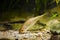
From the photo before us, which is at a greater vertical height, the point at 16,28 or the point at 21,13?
the point at 21,13

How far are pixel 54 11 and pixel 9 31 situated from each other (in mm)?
825

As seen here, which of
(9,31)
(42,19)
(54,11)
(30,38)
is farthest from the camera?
(54,11)

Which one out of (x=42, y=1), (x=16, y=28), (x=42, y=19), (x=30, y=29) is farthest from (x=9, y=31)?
(x=42, y=1)

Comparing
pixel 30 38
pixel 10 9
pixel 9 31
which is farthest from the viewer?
pixel 10 9

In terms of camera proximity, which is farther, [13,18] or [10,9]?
[10,9]

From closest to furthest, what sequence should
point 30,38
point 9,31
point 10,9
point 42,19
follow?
1. point 30,38
2. point 9,31
3. point 42,19
4. point 10,9

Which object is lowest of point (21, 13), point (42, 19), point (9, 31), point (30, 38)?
point (30, 38)

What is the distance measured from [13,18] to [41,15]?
428mm

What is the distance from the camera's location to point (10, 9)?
2.73 metres

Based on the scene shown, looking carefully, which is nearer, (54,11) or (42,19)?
(42,19)

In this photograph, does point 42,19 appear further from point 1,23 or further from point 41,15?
point 1,23

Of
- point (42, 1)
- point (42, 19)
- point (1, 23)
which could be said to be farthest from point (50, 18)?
point (1, 23)

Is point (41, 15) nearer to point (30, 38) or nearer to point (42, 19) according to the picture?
point (42, 19)

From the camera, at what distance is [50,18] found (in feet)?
7.82
